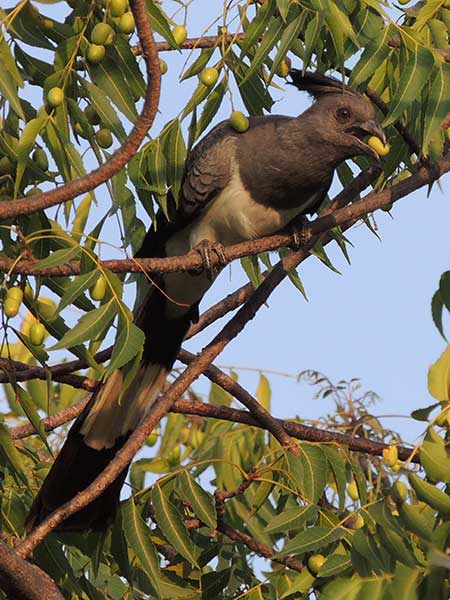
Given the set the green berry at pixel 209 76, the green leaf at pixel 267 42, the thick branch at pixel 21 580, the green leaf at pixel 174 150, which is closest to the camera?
the thick branch at pixel 21 580

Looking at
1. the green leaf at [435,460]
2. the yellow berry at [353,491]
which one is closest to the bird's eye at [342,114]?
the yellow berry at [353,491]

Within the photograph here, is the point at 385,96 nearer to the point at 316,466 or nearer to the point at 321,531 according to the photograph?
the point at 316,466

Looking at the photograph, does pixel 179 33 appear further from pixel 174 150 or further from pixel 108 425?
pixel 108 425

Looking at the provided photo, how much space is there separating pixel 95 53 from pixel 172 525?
1.61 meters

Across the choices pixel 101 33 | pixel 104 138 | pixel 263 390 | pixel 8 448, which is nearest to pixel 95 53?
pixel 101 33

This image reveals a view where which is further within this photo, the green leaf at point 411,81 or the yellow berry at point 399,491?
the green leaf at point 411,81

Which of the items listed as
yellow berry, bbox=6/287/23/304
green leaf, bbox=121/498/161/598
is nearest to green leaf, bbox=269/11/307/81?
yellow berry, bbox=6/287/23/304

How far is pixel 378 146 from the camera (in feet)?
16.0

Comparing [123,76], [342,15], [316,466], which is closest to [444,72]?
[342,15]

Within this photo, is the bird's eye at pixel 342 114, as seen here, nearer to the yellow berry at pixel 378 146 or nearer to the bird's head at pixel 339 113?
the bird's head at pixel 339 113

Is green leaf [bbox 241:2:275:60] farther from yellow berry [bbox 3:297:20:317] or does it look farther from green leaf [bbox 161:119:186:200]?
yellow berry [bbox 3:297:20:317]

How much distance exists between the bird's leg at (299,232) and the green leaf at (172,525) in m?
1.50

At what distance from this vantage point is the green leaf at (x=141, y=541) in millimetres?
3586

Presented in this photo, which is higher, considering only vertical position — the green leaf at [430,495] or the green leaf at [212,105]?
the green leaf at [212,105]
